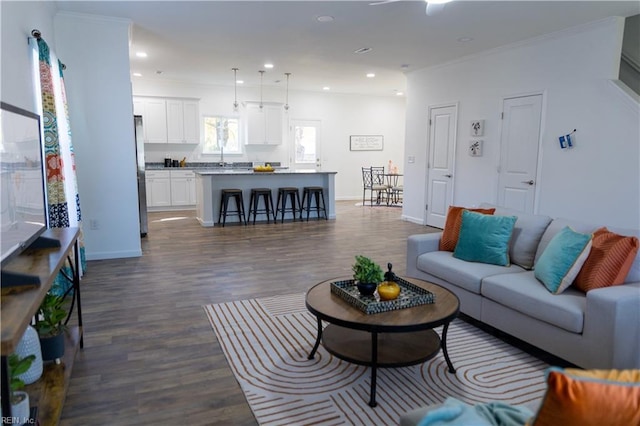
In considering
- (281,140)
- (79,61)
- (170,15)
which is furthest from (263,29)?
(281,140)

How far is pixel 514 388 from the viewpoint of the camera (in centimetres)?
241

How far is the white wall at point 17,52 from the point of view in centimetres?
270

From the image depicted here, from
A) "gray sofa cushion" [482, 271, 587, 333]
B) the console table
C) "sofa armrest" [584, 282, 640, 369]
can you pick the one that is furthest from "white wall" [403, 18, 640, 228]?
the console table

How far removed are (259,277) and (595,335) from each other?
305 cm

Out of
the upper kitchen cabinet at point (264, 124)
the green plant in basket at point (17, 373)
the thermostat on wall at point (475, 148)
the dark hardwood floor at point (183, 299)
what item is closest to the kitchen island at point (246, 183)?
the dark hardwood floor at point (183, 299)

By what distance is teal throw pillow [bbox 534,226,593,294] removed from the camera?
2664 millimetres

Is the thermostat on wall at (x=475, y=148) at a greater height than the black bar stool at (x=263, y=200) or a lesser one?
greater

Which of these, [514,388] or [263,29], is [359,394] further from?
[263,29]

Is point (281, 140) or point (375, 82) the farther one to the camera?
point (281, 140)

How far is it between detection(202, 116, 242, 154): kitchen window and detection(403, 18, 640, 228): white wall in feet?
17.0

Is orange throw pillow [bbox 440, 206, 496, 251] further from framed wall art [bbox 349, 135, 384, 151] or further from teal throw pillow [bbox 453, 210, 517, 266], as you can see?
framed wall art [bbox 349, 135, 384, 151]

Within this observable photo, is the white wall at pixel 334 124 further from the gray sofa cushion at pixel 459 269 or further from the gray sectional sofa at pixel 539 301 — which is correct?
the gray sofa cushion at pixel 459 269

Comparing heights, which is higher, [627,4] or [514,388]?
[627,4]

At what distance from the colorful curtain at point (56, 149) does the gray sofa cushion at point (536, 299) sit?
3.47 meters
